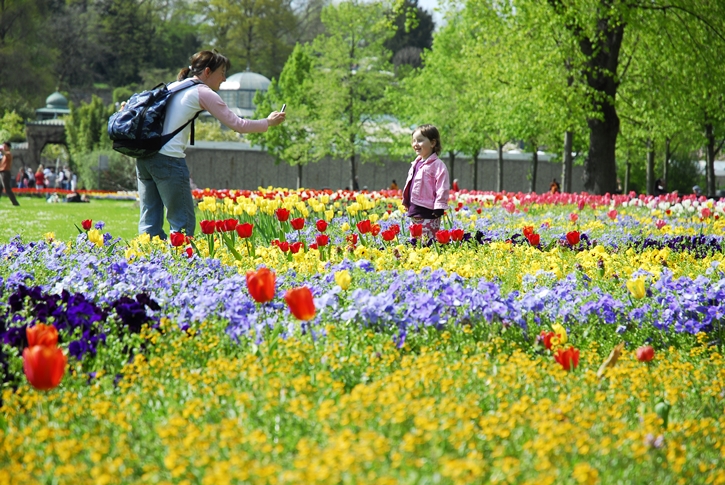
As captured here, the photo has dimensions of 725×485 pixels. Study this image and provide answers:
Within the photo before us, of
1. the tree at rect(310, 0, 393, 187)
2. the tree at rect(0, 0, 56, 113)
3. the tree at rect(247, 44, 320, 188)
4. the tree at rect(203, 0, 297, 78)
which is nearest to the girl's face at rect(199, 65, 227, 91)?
the tree at rect(310, 0, 393, 187)

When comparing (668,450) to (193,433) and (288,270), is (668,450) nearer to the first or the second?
(193,433)

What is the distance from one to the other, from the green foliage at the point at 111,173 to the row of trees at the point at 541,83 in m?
6.11

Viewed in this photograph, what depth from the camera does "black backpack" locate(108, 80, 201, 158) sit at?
18.6ft

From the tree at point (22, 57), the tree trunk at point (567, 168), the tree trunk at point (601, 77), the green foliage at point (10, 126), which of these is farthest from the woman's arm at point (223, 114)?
the tree at point (22, 57)

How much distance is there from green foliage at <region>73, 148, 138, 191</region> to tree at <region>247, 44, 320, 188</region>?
17.9 ft

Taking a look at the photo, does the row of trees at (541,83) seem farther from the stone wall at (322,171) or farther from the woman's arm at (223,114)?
the woman's arm at (223,114)

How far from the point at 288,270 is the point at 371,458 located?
285 cm

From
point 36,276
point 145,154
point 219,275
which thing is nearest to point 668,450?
point 219,275

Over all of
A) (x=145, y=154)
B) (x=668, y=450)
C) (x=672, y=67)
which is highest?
(x=672, y=67)

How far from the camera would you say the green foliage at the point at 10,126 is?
144ft

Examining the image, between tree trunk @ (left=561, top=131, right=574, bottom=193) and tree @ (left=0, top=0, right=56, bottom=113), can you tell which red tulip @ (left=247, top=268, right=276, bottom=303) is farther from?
tree @ (left=0, top=0, right=56, bottom=113)

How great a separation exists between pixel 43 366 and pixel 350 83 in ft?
96.7

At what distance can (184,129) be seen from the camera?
587 cm

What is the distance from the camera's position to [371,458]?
196 cm
